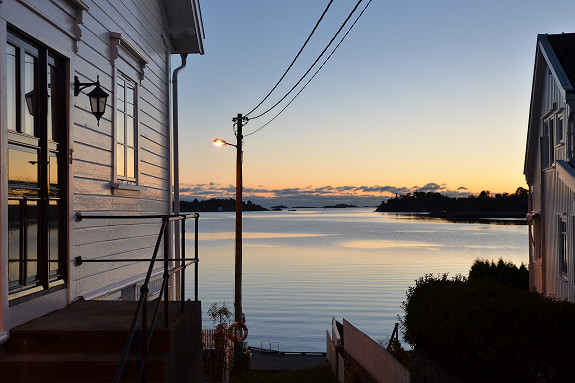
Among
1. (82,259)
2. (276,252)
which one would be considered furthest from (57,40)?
(276,252)

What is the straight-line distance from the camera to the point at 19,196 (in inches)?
244

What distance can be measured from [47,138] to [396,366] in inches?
321

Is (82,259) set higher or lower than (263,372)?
higher

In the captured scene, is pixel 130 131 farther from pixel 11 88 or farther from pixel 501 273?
pixel 501 273

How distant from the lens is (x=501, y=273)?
22.8 m

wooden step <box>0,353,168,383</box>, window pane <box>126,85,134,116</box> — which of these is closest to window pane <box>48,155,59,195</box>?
wooden step <box>0,353,168,383</box>

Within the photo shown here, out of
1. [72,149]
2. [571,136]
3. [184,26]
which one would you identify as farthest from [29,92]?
[571,136]

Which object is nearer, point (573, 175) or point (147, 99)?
point (147, 99)

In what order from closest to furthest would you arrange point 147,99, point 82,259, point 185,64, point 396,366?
point 82,259, point 147,99, point 396,366, point 185,64

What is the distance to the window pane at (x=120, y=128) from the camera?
954 centimetres

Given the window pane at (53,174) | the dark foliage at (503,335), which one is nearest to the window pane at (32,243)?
the window pane at (53,174)

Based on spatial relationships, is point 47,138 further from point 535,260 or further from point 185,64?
point 535,260

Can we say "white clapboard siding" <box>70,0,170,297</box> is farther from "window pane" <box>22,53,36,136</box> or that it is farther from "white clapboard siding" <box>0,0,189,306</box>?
"window pane" <box>22,53,36,136</box>

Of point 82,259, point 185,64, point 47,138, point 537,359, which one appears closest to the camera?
point 47,138
